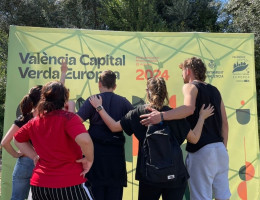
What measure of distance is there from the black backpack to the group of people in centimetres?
6

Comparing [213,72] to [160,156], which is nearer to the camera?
[160,156]

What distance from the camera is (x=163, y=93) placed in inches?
104

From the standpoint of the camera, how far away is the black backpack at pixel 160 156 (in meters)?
2.52

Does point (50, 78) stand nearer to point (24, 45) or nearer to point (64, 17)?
point (24, 45)

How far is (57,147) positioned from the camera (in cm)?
219

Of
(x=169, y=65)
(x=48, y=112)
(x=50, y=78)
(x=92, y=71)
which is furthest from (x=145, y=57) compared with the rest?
(x=48, y=112)

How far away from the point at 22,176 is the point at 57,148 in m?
1.12

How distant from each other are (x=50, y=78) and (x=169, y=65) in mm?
1534

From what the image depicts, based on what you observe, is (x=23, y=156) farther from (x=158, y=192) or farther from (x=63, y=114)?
(x=158, y=192)

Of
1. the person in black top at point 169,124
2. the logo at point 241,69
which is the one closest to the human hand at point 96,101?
the person in black top at point 169,124

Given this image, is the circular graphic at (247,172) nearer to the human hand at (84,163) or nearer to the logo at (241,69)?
the logo at (241,69)

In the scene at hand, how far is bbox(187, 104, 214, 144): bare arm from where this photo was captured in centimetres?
272

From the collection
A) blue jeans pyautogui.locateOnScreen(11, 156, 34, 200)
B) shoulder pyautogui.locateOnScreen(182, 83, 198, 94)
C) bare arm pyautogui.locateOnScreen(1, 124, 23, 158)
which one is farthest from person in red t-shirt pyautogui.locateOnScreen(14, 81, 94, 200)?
shoulder pyautogui.locateOnScreen(182, 83, 198, 94)

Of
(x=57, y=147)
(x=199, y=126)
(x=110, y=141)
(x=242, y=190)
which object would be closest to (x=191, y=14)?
(x=242, y=190)
